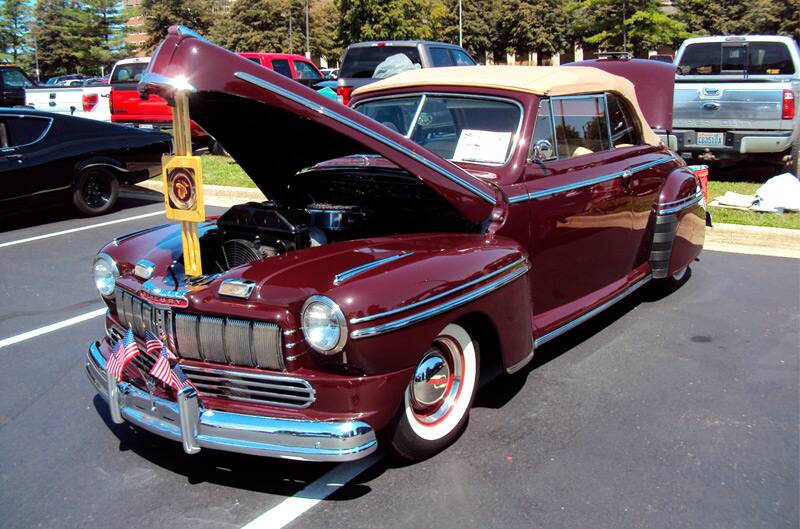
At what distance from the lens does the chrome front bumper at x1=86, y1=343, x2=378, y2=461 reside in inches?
108

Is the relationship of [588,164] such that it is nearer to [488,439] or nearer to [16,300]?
[488,439]

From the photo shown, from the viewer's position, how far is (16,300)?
5.84 meters

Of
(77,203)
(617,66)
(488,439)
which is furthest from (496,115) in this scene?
(77,203)

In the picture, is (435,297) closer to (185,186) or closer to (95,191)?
(185,186)

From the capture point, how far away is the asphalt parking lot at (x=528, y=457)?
115 inches

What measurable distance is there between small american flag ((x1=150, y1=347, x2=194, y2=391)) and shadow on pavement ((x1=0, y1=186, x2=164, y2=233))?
6.50 m

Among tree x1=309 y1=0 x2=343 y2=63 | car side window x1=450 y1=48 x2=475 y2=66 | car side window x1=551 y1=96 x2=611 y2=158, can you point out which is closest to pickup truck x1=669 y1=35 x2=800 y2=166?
car side window x1=450 y1=48 x2=475 y2=66

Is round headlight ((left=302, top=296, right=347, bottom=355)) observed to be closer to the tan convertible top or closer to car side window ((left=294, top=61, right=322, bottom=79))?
the tan convertible top

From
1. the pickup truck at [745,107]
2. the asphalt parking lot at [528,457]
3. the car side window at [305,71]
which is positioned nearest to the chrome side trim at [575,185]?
the asphalt parking lot at [528,457]

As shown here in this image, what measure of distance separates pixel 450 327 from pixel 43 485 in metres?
1.96

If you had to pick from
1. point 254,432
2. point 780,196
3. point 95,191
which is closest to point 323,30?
point 95,191

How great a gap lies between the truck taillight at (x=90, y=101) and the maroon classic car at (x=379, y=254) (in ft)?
39.3

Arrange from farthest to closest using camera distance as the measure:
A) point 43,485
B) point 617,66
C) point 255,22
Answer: point 255,22
point 617,66
point 43,485

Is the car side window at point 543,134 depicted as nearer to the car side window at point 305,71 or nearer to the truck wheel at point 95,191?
the truck wheel at point 95,191
